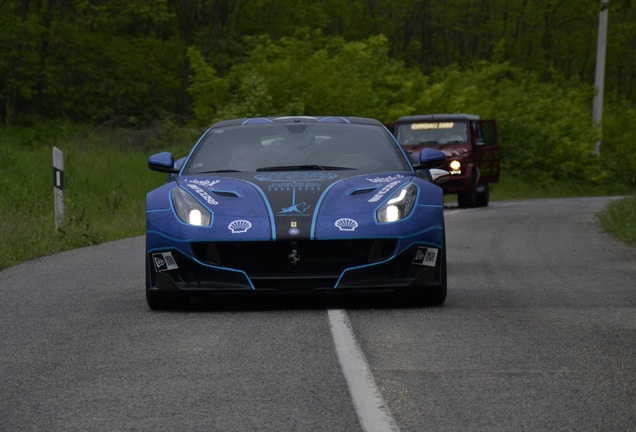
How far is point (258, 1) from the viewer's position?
213ft

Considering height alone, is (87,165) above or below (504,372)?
below

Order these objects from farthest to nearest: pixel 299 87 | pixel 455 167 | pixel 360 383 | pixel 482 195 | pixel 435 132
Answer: pixel 299 87 → pixel 482 195 → pixel 435 132 → pixel 455 167 → pixel 360 383

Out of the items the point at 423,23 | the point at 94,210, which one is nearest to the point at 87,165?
the point at 94,210

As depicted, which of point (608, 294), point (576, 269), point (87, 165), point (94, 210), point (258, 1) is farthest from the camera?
point (258, 1)

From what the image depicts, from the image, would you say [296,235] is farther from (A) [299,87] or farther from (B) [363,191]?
(A) [299,87]

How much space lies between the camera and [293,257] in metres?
8.69

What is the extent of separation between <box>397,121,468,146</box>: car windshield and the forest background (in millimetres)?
5323

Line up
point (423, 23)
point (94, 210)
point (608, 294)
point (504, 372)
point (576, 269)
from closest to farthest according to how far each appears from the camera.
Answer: point (504, 372)
point (608, 294)
point (576, 269)
point (94, 210)
point (423, 23)

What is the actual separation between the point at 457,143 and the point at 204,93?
16692mm

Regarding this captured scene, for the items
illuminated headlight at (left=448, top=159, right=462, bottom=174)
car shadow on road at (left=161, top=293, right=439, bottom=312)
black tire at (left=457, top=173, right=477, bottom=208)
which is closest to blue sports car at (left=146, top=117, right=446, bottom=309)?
car shadow on road at (left=161, top=293, right=439, bottom=312)

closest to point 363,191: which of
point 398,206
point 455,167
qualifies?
point 398,206

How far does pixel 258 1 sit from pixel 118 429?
6096 centimetres

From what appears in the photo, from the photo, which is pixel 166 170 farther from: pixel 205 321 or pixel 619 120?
pixel 619 120

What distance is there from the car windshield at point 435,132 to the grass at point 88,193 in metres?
4.73
